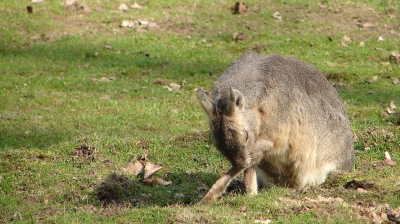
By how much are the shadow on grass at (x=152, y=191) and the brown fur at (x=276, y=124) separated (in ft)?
2.63

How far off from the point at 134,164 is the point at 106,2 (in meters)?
9.32

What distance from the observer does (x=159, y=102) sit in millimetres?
12438

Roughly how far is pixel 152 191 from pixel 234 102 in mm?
2401

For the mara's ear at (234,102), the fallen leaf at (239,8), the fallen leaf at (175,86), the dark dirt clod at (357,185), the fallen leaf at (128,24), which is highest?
the mara's ear at (234,102)

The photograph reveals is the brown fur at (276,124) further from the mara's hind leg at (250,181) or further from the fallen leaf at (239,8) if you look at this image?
the fallen leaf at (239,8)

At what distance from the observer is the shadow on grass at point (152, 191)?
8.27 m

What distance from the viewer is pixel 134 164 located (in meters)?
9.22

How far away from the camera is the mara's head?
684cm

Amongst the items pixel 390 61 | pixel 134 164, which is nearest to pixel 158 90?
pixel 134 164

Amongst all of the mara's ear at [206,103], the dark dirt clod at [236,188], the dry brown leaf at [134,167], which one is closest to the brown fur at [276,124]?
the mara's ear at [206,103]

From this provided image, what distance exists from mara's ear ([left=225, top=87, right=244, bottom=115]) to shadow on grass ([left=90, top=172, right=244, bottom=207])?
1.60 m

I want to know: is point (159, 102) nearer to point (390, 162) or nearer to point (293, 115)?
point (390, 162)

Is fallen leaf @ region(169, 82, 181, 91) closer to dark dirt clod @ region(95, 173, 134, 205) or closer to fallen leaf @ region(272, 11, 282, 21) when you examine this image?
fallen leaf @ region(272, 11, 282, 21)

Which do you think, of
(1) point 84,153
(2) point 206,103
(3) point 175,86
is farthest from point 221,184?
(3) point 175,86
